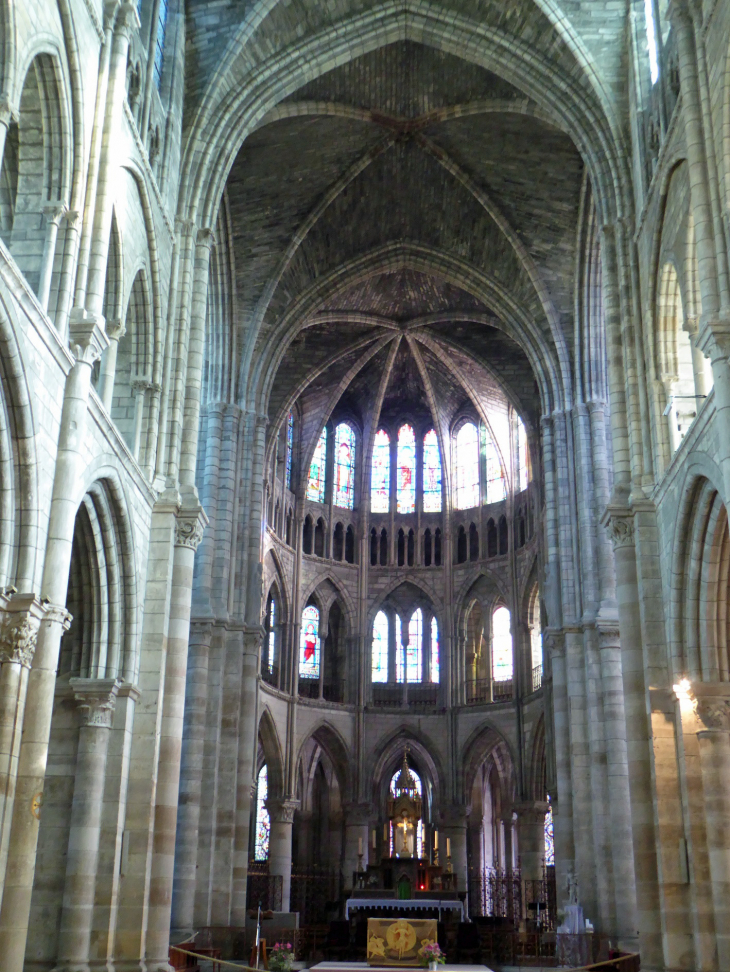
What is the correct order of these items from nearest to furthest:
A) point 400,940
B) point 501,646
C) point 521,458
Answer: point 400,940
point 501,646
point 521,458

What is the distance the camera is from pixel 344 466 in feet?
148

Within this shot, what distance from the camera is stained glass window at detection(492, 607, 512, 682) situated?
4172 centimetres

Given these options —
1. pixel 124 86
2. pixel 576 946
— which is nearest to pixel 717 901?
pixel 576 946

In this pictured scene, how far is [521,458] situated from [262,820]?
16.5 m

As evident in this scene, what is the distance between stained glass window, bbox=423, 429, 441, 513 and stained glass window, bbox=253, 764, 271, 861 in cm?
1258

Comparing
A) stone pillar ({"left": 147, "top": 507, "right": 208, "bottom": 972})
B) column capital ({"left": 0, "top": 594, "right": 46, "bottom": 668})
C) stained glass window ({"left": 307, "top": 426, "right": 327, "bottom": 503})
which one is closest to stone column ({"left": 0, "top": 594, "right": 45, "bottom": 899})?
column capital ({"left": 0, "top": 594, "right": 46, "bottom": 668})

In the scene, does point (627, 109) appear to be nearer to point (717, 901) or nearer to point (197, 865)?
point (717, 901)

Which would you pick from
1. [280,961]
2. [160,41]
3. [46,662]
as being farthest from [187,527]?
[160,41]

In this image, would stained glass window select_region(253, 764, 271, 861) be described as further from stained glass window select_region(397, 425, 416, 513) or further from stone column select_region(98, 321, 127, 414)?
stone column select_region(98, 321, 127, 414)

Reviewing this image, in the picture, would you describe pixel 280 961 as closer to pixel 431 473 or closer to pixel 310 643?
pixel 310 643

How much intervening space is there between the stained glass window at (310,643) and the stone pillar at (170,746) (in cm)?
2106

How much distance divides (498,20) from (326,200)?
8.22 meters

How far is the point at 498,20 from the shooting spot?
24.9m

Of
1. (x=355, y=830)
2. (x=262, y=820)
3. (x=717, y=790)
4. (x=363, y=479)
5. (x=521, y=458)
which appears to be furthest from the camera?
(x=363, y=479)
